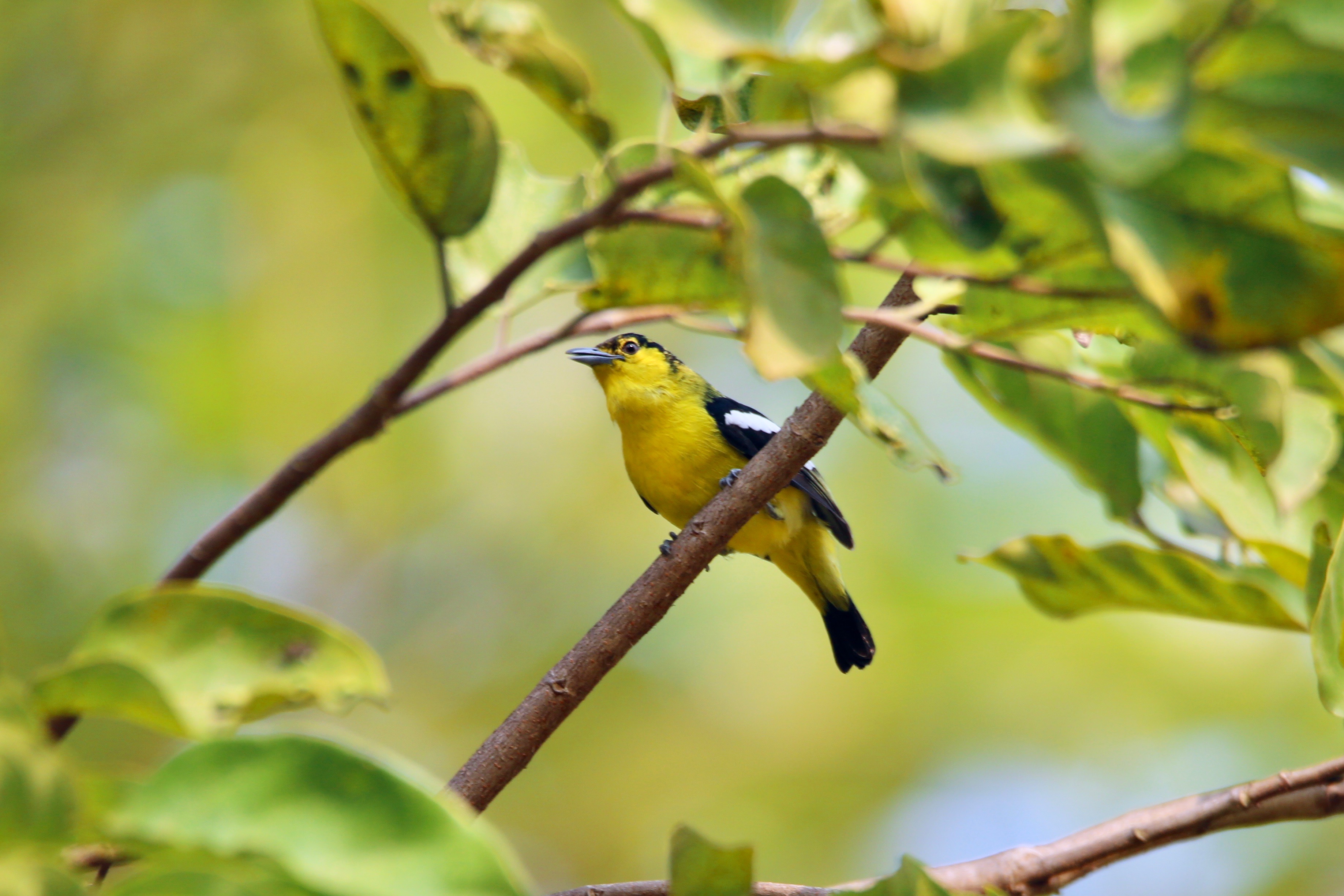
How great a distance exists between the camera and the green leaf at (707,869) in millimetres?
1206

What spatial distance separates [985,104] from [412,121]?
85cm

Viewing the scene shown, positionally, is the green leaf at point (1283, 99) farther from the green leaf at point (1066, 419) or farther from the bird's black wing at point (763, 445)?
the bird's black wing at point (763, 445)

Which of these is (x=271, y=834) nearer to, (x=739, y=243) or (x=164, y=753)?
(x=739, y=243)

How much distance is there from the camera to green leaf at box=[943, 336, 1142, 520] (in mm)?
1867

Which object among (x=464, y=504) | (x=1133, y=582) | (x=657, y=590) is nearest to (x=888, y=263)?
(x=657, y=590)

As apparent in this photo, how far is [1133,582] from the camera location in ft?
7.51

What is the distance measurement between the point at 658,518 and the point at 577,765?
6.44 ft

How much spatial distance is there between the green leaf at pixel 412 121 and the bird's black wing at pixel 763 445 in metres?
2.95

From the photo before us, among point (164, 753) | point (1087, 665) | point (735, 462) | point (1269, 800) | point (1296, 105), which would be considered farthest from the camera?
point (1087, 665)

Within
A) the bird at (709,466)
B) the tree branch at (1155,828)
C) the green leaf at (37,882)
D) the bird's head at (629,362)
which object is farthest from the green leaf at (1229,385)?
the bird's head at (629,362)

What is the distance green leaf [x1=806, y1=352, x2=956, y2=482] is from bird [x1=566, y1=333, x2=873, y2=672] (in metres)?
2.97

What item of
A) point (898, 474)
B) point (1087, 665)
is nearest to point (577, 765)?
point (898, 474)

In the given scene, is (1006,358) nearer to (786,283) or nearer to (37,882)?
(786,283)

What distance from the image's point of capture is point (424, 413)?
26.5ft
